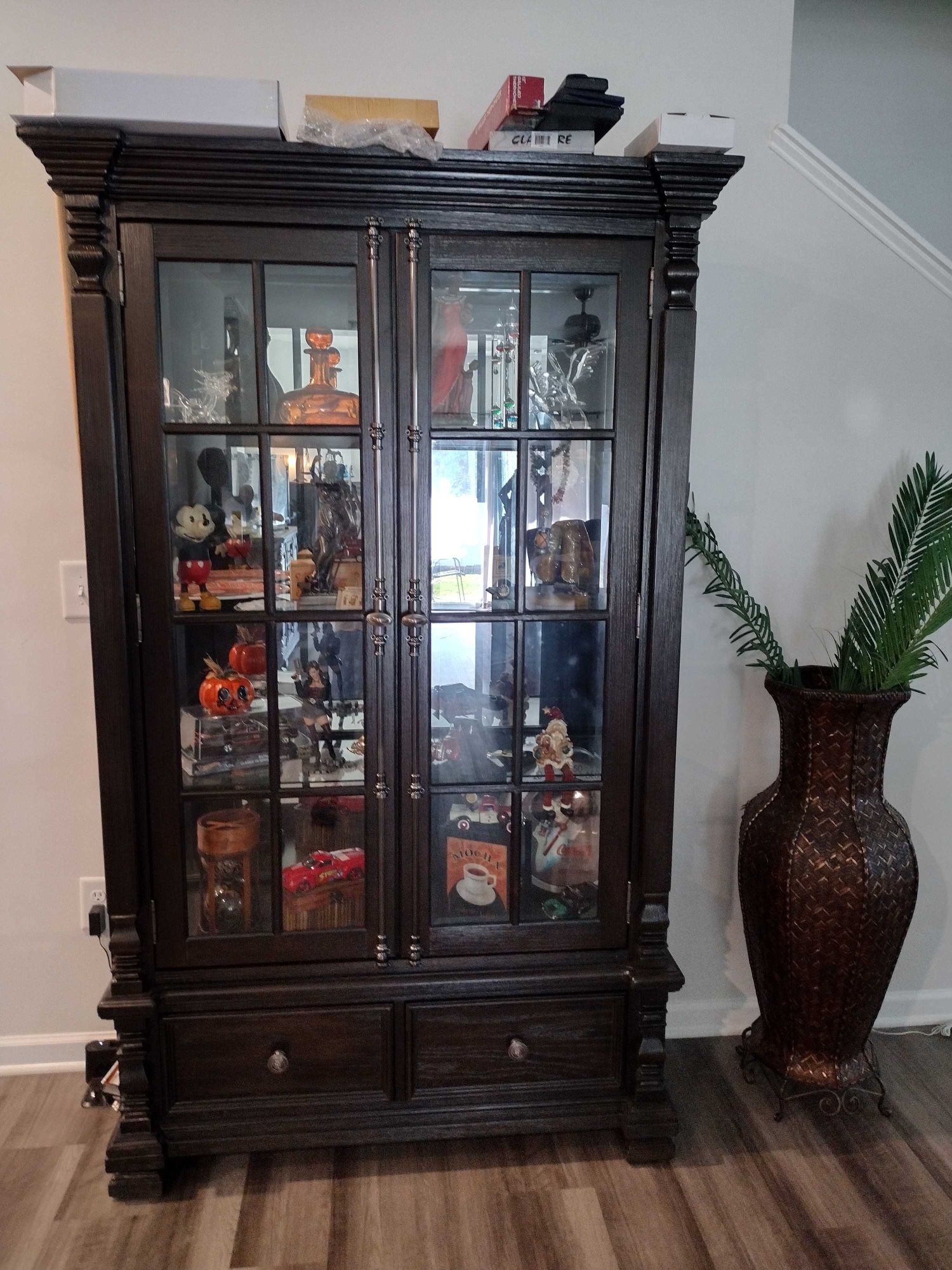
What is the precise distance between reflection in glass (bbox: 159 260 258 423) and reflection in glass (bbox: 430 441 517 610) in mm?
379

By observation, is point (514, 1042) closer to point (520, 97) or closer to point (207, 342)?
point (207, 342)

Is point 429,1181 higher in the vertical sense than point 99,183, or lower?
lower

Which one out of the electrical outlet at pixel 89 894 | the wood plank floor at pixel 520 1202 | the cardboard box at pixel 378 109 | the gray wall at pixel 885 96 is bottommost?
the wood plank floor at pixel 520 1202

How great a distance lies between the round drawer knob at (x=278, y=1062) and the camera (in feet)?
5.91

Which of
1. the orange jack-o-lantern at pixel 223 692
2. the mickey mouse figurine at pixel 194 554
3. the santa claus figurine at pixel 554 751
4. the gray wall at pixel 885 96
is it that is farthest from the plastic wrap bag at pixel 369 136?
the gray wall at pixel 885 96

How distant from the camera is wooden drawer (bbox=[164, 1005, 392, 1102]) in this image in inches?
71.1

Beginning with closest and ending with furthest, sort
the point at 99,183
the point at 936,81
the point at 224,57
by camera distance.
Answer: the point at 99,183, the point at 224,57, the point at 936,81

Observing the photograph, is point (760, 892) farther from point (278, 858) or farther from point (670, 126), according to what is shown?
point (670, 126)

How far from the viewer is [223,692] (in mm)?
1731

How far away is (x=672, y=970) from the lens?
185 cm

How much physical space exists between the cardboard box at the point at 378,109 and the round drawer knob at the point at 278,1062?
1.76 meters

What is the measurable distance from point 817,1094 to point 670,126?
2072mm

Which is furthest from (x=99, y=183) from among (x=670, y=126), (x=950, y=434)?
(x=950, y=434)

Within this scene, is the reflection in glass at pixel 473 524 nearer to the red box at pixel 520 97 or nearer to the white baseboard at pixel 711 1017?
the red box at pixel 520 97
